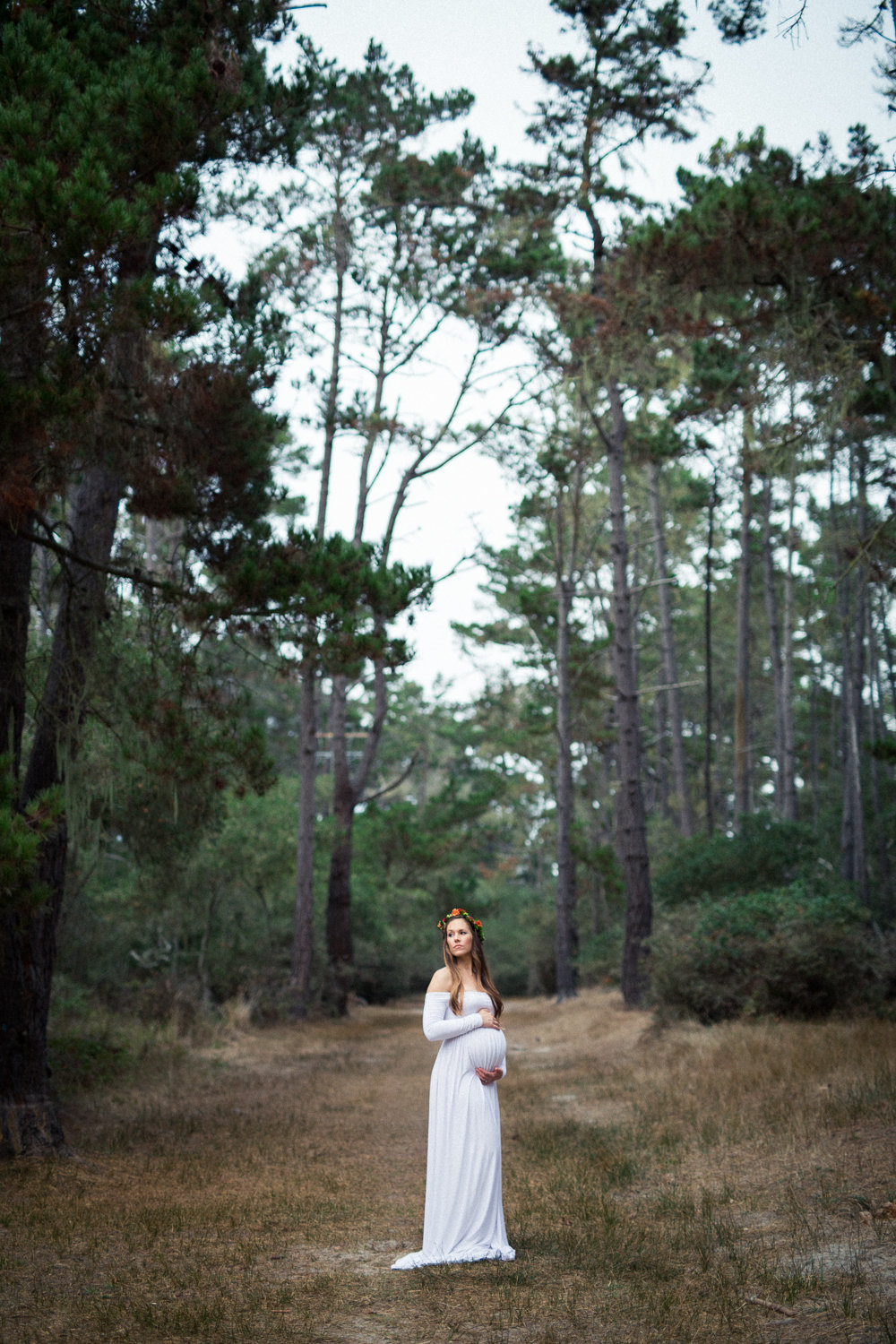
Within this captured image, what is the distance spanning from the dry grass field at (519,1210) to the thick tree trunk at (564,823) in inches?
529

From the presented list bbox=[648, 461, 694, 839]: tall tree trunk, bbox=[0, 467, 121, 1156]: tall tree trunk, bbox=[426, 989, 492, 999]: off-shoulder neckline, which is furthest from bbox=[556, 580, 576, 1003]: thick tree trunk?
bbox=[426, 989, 492, 999]: off-shoulder neckline

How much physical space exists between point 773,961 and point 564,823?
13051 mm

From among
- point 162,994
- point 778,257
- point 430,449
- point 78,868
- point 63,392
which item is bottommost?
point 162,994

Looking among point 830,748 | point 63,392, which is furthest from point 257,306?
point 830,748

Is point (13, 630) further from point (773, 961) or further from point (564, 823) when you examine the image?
point (564, 823)

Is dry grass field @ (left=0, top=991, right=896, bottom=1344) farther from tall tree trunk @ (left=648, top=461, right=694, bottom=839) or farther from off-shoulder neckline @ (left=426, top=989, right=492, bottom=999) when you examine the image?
tall tree trunk @ (left=648, top=461, right=694, bottom=839)

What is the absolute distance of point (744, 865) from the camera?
740 inches

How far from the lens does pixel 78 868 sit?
13.7 meters

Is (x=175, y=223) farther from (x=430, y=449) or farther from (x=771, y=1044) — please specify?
(x=430, y=449)

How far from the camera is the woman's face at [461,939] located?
19.2 ft

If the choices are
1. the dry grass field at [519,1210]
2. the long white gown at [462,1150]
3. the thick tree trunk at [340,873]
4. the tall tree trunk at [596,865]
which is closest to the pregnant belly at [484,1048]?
the long white gown at [462,1150]

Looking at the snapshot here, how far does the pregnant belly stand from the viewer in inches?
223

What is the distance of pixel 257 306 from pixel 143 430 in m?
2.22

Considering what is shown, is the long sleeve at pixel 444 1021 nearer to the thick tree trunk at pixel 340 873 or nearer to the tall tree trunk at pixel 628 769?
the tall tree trunk at pixel 628 769
